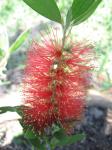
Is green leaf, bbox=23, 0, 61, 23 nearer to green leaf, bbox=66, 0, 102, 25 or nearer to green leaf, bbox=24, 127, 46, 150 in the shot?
green leaf, bbox=66, 0, 102, 25

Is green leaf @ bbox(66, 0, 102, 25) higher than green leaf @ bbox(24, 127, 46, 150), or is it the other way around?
green leaf @ bbox(66, 0, 102, 25)

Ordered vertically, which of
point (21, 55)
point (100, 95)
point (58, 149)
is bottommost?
point (58, 149)

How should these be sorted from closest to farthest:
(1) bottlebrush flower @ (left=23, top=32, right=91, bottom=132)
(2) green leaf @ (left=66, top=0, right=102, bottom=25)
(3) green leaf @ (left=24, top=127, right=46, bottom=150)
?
(2) green leaf @ (left=66, top=0, right=102, bottom=25) < (1) bottlebrush flower @ (left=23, top=32, right=91, bottom=132) < (3) green leaf @ (left=24, top=127, right=46, bottom=150)

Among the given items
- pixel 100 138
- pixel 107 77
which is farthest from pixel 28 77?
pixel 107 77

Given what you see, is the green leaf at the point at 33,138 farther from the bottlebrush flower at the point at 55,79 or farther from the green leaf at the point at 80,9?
the green leaf at the point at 80,9

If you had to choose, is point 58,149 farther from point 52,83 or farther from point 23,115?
point 52,83

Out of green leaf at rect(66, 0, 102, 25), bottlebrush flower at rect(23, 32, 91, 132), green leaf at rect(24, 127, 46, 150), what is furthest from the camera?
green leaf at rect(24, 127, 46, 150)

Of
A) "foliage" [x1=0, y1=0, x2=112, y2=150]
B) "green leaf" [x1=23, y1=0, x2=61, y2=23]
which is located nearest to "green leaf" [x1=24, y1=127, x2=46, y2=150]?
"foliage" [x1=0, y1=0, x2=112, y2=150]

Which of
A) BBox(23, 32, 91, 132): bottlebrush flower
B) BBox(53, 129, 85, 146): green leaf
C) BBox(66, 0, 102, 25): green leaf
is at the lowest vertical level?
BBox(53, 129, 85, 146): green leaf
